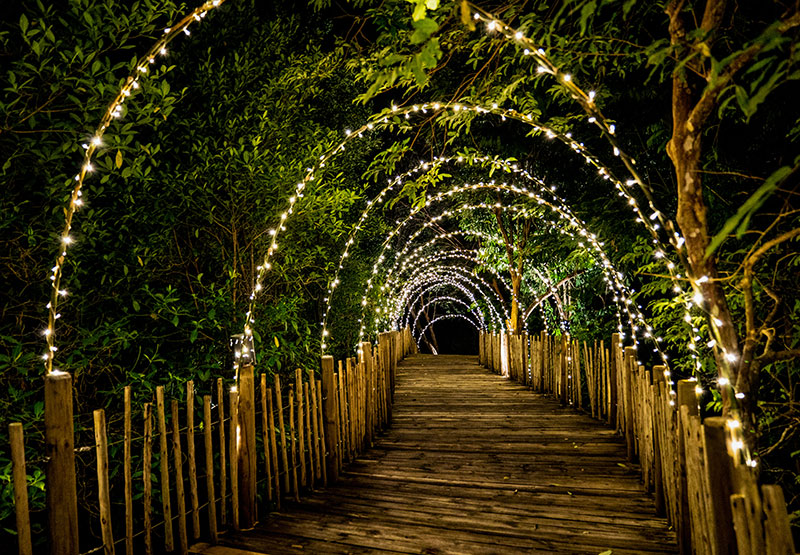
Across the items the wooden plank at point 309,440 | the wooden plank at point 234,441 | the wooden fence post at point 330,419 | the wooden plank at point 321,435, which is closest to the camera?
Result: the wooden plank at point 234,441

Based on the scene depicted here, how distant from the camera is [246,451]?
3391 mm

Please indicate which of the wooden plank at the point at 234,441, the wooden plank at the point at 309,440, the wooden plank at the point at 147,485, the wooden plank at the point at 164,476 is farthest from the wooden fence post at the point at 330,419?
the wooden plank at the point at 147,485

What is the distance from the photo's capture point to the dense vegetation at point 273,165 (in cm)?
263

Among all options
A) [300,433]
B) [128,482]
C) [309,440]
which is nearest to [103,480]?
[128,482]

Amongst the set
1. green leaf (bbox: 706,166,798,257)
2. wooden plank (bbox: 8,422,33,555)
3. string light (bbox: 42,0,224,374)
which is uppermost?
string light (bbox: 42,0,224,374)

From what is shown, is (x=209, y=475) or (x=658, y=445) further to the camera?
(x=658, y=445)

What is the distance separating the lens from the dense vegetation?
2633 millimetres

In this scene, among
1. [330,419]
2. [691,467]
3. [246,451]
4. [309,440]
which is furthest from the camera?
[330,419]

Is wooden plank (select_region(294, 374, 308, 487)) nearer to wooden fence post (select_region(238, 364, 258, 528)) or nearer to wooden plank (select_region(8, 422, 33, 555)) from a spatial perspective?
wooden fence post (select_region(238, 364, 258, 528))

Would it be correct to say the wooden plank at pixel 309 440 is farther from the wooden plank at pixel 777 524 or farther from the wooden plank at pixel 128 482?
the wooden plank at pixel 777 524

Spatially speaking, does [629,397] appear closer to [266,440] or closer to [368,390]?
[368,390]

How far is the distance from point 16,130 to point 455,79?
6731 millimetres

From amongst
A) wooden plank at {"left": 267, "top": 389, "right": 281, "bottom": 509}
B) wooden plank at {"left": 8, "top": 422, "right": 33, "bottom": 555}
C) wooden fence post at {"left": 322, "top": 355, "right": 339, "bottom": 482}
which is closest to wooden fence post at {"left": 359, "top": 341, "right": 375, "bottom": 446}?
wooden fence post at {"left": 322, "top": 355, "right": 339, "bottom": 482}

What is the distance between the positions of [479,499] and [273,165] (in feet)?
12.4
